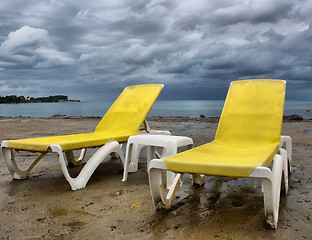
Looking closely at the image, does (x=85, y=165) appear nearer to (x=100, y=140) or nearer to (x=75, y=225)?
(x=100, y=140)

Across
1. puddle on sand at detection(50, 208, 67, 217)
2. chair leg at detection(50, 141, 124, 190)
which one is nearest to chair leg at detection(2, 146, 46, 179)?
chair leg at detection(50, 141, 124, 190)

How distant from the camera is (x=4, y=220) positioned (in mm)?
2529

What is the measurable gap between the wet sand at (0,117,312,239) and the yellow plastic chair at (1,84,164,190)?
0.21 m

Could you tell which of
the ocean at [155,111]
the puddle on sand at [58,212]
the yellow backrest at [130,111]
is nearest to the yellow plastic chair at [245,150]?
the puddle on sand at [58,212]

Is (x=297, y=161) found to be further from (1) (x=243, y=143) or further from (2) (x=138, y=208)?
(2) (x=138, y=208)

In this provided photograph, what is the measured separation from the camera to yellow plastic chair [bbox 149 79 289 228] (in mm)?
2211

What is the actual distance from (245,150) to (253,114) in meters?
0.82

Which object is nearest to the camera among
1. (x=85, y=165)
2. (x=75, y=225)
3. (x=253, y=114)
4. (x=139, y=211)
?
(x=75, y=225)

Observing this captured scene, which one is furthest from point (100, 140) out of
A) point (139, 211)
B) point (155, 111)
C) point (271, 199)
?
point (155, 111)

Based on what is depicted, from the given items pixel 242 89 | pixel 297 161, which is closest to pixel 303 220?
pixel 242 89

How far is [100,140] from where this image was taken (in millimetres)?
3865

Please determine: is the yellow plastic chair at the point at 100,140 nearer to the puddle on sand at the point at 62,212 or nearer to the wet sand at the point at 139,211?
the wet sand at the point at 139,211

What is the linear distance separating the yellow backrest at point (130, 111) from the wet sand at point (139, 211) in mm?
948

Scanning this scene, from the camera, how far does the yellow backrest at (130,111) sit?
4.56 metres
